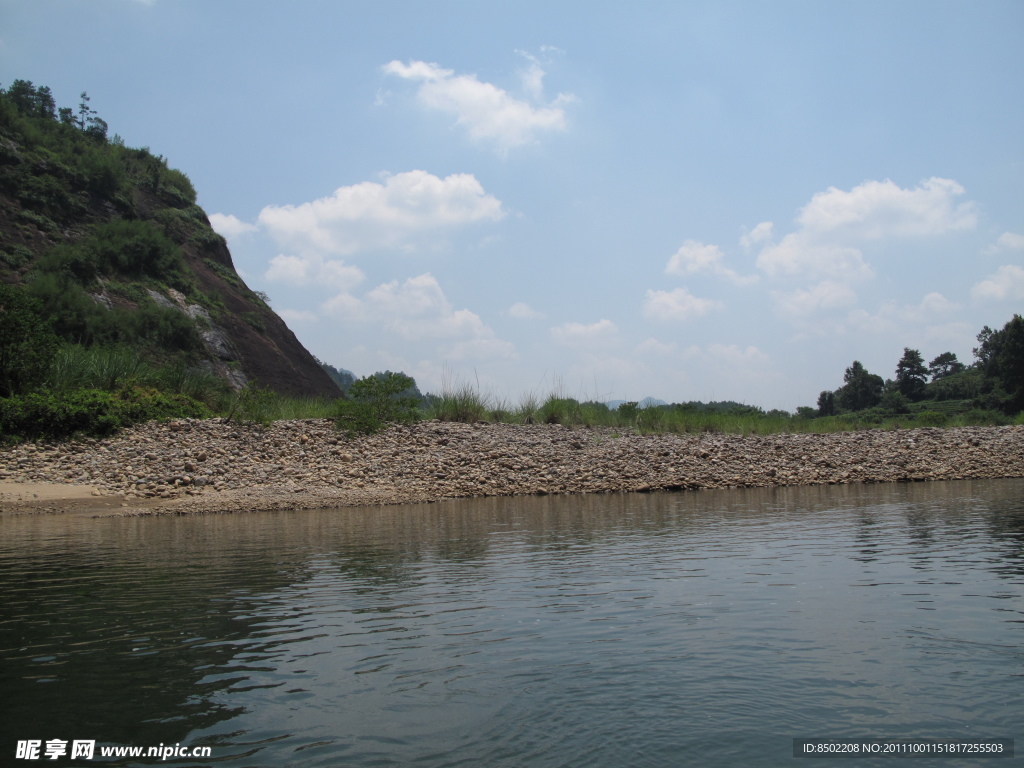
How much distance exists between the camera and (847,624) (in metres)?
5.00

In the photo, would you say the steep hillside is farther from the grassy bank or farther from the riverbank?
the riverbank

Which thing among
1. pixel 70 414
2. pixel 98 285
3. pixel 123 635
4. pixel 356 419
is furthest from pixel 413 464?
pixel 98 285

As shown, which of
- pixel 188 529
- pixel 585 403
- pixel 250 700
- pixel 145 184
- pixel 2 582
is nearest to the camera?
pixel 250 700

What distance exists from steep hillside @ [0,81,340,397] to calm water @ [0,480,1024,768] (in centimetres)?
2513

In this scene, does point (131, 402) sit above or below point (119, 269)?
below

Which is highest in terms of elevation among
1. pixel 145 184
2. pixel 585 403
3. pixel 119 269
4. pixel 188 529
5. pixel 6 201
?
pixel 145 184

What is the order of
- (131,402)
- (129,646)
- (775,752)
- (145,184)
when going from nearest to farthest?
(775,752)
(129,646)
(131,402)
(145,184)

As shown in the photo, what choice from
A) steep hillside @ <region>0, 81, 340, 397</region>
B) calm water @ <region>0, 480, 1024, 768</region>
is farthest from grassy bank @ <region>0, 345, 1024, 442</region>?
calm water @ <region>0, 480, 1024, 768</region>

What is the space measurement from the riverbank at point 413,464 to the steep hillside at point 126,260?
1370 centimetres

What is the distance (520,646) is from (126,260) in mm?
37519

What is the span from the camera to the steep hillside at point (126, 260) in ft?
102

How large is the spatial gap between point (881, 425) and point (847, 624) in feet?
83.7

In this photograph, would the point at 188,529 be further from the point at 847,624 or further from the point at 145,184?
the point at 145,184

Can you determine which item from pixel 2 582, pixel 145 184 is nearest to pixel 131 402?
pixel 2 582
